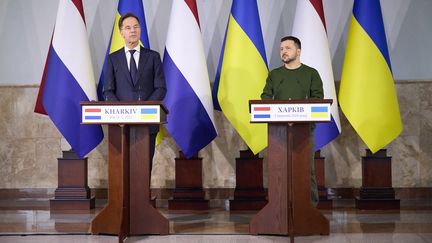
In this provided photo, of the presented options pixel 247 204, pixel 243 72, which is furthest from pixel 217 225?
pixel 243 72

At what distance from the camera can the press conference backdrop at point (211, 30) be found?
706 cm

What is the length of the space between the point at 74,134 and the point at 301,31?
2.48 m

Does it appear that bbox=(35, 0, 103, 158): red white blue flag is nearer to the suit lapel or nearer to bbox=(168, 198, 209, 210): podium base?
bbox=(168, 198, 209, 210): podium base

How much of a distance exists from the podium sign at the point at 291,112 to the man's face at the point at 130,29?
1194 mm

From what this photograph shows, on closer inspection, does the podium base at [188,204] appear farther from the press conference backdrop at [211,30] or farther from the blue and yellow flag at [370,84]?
the blue and yellow flag at [370,84]

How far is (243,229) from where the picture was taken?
203 inches

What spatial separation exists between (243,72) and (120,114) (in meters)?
2.17

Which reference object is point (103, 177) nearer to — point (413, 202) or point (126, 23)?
point (126, 23)

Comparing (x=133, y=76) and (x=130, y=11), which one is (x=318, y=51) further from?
(x=133, y=76)

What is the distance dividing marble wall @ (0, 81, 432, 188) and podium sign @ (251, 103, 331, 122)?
2.64 m

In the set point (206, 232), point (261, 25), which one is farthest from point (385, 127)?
point (206, 232)

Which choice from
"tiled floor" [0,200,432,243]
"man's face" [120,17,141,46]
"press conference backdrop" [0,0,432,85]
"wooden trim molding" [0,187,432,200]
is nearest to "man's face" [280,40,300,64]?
"man's face" [120,17,141,46]

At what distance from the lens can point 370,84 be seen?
250 inches

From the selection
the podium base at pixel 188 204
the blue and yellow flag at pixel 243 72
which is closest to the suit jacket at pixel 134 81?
the blue and yellow flag at pixel 243 72
